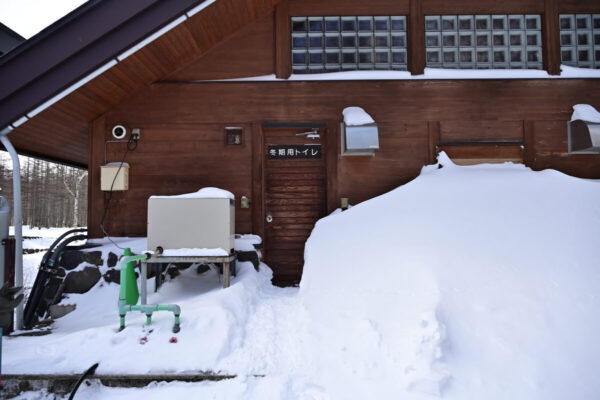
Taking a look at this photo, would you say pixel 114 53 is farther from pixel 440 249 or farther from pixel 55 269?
pixel 440 249

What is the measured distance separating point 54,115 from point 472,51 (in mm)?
8241

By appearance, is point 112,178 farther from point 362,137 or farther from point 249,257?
point 362,137

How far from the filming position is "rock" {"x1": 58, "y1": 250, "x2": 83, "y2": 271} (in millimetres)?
5383

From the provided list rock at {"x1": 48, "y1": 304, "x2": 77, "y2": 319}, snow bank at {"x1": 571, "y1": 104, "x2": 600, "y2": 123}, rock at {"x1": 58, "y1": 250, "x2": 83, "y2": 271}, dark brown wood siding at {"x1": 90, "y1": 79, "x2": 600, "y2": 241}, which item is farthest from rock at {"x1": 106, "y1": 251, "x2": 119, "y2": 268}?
snow bank at {"x1": 571, "y1": 104, "x2": 600, "y2": 123}

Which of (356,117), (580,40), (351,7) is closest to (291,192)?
(356,117)

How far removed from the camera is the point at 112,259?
5.53m

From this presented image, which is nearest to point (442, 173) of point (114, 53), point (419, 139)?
point (419, 139)

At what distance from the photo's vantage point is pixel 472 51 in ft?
21.9

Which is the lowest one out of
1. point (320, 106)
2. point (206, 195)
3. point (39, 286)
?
point (39, 286)

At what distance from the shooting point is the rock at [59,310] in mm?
5031

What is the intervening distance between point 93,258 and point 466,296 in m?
5.81

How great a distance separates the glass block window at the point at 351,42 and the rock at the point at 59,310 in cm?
619

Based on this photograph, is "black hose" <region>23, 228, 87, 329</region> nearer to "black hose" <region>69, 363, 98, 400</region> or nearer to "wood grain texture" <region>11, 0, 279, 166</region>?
"wood grain texture" <region>11, 0, 279, 166</region>

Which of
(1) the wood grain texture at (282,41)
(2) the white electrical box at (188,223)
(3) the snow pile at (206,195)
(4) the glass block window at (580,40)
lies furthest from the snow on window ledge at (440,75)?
(2) the white electrical box at (188,223)
